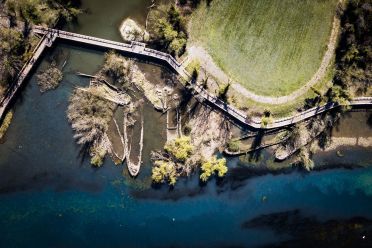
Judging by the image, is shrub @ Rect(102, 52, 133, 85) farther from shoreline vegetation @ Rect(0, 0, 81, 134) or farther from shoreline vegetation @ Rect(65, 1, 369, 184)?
shoreline vegetation @ Rect(0, 0, 81, 134)

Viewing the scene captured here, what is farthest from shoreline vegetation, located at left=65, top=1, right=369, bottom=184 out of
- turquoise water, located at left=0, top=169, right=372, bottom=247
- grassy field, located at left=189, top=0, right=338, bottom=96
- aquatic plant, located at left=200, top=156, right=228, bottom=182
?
turquoise water, located at left=0, top=169, right=372, bottom=247

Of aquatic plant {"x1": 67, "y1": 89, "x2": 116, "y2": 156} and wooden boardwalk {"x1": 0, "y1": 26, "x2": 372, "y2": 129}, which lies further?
aquatic plant {"x1": 67, "y1": 89, "x2": 116, "y2": 156}

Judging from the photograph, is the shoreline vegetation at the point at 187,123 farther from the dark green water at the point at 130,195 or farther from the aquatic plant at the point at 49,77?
the aquatic plant at the point at 49,77

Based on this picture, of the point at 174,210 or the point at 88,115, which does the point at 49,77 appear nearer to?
the point at 88,115

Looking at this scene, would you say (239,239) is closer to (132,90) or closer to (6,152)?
(132,90)

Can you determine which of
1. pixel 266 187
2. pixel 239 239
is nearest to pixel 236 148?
pixel 266 187
